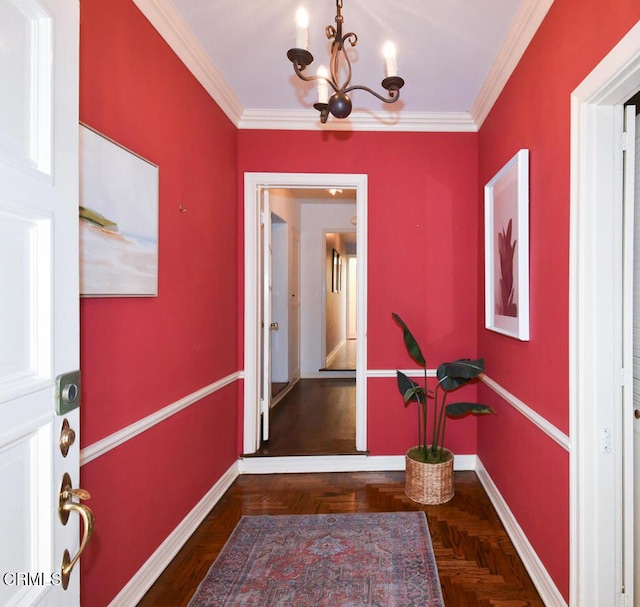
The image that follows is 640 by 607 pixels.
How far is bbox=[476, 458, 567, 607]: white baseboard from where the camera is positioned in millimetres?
1598

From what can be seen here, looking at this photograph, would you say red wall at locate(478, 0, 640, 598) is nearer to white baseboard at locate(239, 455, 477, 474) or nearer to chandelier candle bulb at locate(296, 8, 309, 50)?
white baseboard at locate(239, 455, 477, 474)

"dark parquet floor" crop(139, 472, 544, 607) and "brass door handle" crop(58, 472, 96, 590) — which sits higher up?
"brass door handle" crop(58, 472, 96, 590)

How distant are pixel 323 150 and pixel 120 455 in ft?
7.86

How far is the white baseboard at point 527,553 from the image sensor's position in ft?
5.24

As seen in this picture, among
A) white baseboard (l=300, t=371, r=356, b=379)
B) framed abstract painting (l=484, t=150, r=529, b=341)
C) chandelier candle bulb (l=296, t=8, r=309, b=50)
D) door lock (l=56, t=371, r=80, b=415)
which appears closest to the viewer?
door lock (l=56, t=371, r=80, b=415)

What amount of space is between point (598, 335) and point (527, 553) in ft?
4.07

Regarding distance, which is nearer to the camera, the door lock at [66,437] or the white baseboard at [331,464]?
the door lock at [66,437]

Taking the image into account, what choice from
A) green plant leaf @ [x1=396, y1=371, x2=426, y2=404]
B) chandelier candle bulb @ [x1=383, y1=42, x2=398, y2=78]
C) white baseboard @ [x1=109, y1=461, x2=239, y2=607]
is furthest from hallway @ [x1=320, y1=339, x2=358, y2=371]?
chandelier candle bulb @ [x1=383, y1=42, x2=398, y2=78]

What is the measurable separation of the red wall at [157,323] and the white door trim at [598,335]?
180 cm

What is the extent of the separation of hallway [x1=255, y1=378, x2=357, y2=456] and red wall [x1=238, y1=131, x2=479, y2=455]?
0.44 metres

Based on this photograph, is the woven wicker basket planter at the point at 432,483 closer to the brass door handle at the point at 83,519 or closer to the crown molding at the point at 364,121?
the brass door handle at the point at 83,519

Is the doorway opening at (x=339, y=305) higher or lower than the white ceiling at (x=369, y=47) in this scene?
lower

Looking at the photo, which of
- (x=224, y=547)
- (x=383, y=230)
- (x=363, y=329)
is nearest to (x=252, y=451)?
(x=224, y=547)

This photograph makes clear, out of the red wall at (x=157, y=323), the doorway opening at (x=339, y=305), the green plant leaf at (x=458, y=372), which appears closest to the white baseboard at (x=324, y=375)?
the doorway opening at (x=339, y=305)
